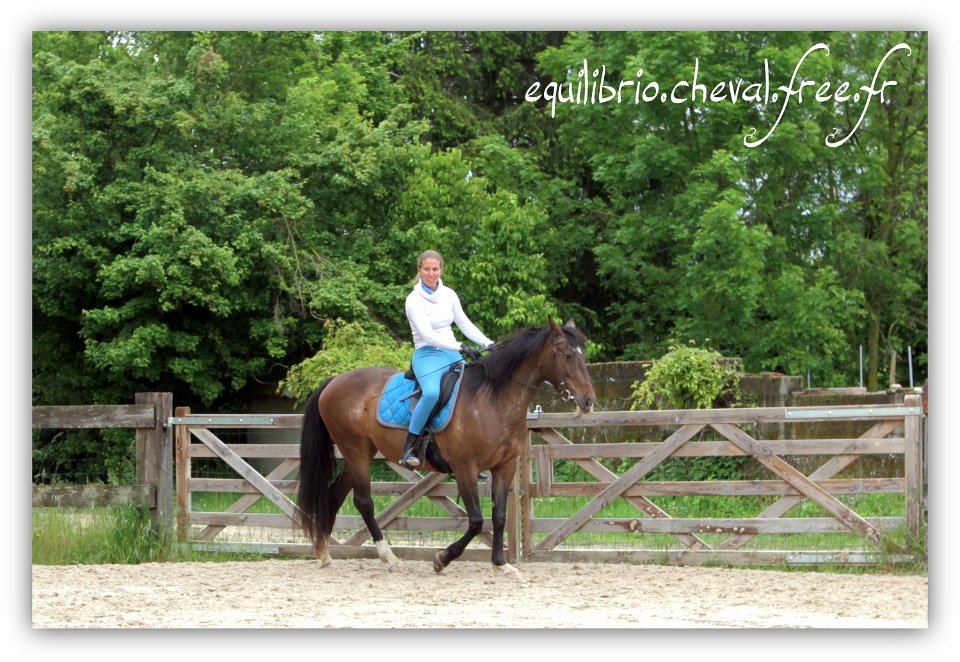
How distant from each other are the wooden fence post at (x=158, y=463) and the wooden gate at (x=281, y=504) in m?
0.09

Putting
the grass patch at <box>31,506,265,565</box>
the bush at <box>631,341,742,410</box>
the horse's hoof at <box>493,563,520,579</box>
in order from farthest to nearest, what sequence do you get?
the bush at <box>631,341,742,410</box> → the grass patch at <box>31,506,265,565</box> → the horse's hoof at <box>493,563,520,579</box>

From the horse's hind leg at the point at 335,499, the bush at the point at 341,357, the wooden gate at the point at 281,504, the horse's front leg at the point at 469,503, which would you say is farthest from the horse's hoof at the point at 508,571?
the bush at the point at 341,357

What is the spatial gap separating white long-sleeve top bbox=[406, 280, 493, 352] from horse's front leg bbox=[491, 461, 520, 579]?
92 cm

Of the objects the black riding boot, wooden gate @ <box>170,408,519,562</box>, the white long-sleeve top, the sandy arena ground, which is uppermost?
→ the white long-sleeve top

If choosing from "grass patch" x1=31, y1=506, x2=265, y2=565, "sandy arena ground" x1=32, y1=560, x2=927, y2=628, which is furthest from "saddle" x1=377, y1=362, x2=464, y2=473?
"grass patch" x1=31, y1=506, x2=265, y2=565

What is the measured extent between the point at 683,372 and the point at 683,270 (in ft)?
19.3

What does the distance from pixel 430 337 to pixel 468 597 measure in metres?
1.87

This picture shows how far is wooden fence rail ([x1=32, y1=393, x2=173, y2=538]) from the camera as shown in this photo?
385 inches

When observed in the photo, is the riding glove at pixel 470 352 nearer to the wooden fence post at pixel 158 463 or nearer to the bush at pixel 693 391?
the wooden fence post at pixel 158 463

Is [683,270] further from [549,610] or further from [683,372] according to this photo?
[549,610]

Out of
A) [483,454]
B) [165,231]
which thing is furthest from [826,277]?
[483,454]

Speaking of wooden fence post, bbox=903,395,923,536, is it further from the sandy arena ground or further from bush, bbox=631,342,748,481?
bush, bbox=631,342,748,481

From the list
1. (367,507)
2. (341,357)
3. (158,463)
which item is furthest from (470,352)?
(341,357)

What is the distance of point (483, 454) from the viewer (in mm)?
8539
